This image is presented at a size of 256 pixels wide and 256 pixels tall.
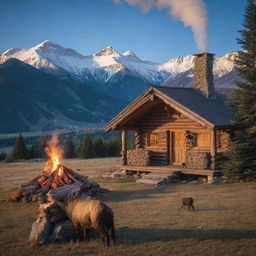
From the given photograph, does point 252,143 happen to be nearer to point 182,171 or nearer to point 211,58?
point 182,171

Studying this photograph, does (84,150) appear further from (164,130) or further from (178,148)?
(178,148)

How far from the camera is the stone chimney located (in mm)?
25328

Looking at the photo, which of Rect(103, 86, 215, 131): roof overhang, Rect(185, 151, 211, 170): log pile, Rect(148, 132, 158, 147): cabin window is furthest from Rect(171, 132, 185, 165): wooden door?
Rect(103, 86, 215, 131): roof overhang

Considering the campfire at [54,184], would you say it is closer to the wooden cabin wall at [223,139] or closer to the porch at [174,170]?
the porch at [174,170]

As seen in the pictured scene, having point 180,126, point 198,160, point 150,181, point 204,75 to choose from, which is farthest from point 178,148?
point 204,75

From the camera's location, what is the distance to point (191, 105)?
2216cm

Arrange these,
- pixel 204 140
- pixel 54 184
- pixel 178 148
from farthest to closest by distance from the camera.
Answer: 1. pixel 178 148
2. pixel 204 140
3. pixel 54 184

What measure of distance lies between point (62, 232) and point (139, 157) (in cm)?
1492

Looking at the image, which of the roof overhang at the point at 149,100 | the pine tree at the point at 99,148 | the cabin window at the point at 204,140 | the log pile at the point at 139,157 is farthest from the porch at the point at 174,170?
the pine tree at the point at 99,148

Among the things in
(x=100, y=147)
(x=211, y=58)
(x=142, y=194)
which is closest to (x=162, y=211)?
(x=142, y=194)

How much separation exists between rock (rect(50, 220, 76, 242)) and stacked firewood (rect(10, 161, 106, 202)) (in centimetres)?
557

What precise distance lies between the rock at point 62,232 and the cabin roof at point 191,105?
11442mm

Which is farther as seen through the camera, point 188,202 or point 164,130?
point 164,130

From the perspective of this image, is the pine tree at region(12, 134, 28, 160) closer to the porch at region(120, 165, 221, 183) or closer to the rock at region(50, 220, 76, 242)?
the porch at region(120, 165, 221, 183)
